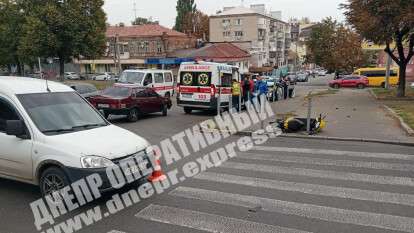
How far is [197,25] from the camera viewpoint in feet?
278

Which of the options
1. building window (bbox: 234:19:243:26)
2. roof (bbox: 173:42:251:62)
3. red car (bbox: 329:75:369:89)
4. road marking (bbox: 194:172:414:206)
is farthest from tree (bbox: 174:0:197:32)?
road marking (bbox: 194:172:414:206)

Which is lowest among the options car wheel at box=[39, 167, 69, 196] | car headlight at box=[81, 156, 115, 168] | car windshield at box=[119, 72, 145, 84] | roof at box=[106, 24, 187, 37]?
car wheel at box=[39, 167, 69, 196]

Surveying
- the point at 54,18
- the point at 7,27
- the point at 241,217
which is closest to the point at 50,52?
the point at 54,18

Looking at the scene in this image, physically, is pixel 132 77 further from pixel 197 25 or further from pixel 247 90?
pixel 197 25

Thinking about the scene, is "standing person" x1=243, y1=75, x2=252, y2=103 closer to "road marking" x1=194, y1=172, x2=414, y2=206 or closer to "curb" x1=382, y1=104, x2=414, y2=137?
"curb" x1=382, y1=104, x2=414, y2=137

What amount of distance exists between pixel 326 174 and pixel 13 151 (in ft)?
18.9

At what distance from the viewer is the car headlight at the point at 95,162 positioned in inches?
221

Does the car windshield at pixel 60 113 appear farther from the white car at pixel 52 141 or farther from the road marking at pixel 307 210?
the road marking at pixel 307 210

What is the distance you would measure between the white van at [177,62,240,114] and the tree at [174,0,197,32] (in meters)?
66.1

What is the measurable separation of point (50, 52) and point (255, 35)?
48.5m

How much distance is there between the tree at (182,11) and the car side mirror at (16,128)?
78.3 meters

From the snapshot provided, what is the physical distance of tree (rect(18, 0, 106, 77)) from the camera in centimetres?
3350

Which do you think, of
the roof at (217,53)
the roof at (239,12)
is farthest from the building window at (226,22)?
the roof at (217,53)

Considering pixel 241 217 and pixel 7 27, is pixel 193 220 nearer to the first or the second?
pixel 241 217
